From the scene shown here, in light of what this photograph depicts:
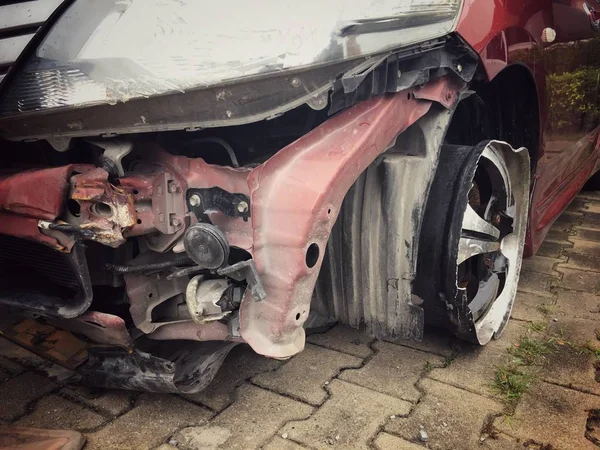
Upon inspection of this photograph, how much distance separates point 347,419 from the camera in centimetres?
175

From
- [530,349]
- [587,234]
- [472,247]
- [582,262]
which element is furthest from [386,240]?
[587,234]

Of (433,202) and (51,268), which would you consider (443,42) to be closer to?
(433,202)

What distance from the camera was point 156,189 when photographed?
1407mm

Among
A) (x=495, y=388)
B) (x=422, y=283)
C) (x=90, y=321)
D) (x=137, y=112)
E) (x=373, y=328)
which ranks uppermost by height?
(x=137, y=112)

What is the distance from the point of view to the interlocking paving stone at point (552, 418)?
1.66 m

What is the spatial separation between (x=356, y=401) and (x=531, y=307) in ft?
4.01

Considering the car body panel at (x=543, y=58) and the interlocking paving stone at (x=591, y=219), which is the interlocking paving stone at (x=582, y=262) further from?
the interlocking paving stone at (x=591, y=219)

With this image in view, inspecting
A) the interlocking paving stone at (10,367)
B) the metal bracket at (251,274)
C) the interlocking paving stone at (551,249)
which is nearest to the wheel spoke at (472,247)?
the metal bracket at (251,274)

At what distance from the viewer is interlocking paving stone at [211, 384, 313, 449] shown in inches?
65.8

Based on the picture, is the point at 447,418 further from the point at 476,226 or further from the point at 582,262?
the point at 582,262

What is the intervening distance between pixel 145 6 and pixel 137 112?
288mm

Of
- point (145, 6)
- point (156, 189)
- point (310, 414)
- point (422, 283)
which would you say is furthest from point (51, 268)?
point (422, 283)

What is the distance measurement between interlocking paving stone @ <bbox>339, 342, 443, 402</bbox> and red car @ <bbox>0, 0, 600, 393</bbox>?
0.73 ft

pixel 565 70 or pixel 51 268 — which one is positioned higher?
pixel 565 70
